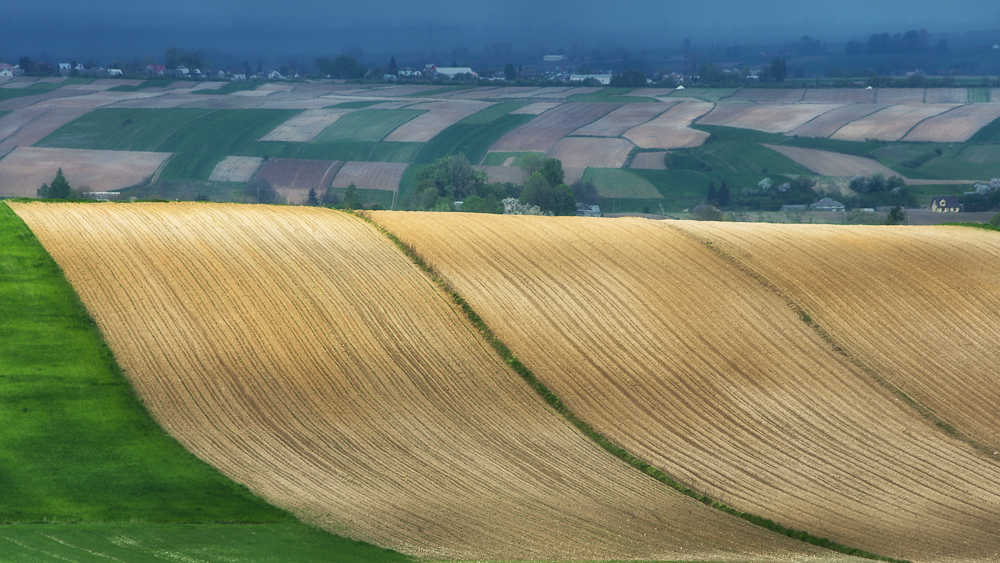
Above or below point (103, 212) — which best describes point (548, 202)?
below

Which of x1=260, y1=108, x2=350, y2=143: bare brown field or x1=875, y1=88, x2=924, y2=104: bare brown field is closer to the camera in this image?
x1=260, y1=108, x2=350, y2=143: bare brown field

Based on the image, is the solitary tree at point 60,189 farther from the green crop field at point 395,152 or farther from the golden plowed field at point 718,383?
the golden plowed field at point 718,383

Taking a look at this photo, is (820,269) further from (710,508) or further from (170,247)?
(170,247)

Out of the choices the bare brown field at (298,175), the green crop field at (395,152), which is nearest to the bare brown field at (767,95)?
the green crop field at (395,152)

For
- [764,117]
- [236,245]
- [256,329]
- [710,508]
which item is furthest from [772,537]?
[764,117]

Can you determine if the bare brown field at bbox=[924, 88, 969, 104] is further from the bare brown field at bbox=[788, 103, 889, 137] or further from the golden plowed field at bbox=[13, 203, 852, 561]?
the golden plowed field at bbox=[13, 203, 852, 561]

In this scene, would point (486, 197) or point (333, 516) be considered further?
point (486, 197)

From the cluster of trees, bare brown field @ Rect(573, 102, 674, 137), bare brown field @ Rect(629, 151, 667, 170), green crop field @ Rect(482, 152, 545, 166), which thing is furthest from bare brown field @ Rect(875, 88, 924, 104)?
the cluster of trees

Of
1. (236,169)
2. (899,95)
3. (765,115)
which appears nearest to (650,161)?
(765,115)
